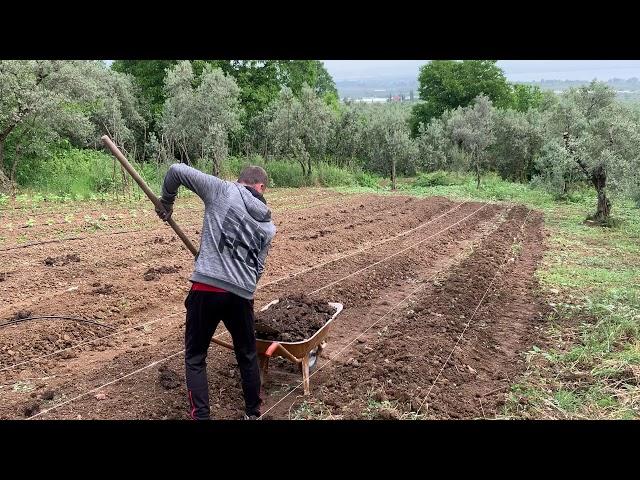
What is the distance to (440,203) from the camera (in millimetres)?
18172

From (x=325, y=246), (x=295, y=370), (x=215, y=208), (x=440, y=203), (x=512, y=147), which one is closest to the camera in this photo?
(x=215, y=208)

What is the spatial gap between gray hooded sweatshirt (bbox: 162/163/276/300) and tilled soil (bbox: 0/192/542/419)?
134 centimetres

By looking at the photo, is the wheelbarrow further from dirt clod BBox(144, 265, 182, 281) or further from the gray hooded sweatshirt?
dirt clod BBox(144, 265, 182, 281)

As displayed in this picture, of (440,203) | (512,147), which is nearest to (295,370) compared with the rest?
(440,203)

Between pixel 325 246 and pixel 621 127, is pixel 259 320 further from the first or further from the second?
pixel 621 127

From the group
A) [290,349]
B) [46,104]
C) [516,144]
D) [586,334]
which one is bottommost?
[586,334]

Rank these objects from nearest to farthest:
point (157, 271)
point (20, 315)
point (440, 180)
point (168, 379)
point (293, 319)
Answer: point (168, 379) < point (293, 319) < point (20, 315) < point (157, 271) < point (440, 180)

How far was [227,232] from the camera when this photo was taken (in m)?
3.83

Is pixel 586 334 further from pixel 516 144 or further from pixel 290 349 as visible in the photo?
pixel 516 144

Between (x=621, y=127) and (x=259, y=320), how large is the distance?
40.5 ft

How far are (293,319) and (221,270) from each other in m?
1.31

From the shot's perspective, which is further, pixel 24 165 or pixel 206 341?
pixel 24 165

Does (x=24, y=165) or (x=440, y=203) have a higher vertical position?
(x=24, y=165)

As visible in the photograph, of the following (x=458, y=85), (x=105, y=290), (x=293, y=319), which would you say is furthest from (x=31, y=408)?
(x=458, y=85)
